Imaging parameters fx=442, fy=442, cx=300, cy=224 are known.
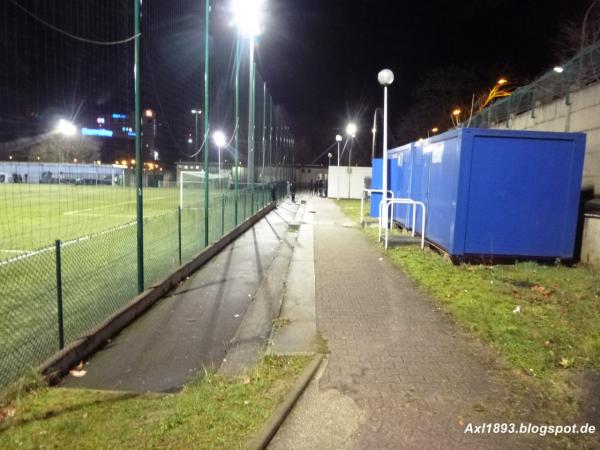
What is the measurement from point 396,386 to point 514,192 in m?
5.56

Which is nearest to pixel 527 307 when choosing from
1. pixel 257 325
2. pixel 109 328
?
pixel 257 325

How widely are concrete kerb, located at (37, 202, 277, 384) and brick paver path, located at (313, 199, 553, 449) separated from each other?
7.89 feet

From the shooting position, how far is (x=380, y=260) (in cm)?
909

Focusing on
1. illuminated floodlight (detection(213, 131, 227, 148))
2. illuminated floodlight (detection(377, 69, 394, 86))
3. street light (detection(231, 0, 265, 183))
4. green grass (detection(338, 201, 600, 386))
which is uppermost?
street light (detection(231, 0, 265, 183))

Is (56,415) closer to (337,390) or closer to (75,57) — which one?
(337,390)

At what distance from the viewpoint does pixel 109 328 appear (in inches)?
202

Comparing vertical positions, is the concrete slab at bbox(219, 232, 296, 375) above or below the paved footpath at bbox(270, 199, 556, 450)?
below

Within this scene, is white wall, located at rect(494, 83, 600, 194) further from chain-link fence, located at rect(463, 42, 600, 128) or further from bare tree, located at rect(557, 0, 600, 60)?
bare tree, located at rect(557, 0, 600, 60)

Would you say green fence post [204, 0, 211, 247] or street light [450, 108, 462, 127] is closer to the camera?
green fence post [204, 0, 211, 247]

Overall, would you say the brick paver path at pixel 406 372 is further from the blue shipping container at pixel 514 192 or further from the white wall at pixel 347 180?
the white wall at pixel 347 180

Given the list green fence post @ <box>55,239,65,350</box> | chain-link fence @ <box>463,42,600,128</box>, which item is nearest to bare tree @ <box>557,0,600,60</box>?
chain-link fence @ <box>463,42,600,128</box>

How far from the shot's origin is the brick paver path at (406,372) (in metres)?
3.15

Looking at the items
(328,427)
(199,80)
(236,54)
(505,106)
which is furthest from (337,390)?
(505,106)

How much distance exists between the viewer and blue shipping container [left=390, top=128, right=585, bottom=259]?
7.86 m
